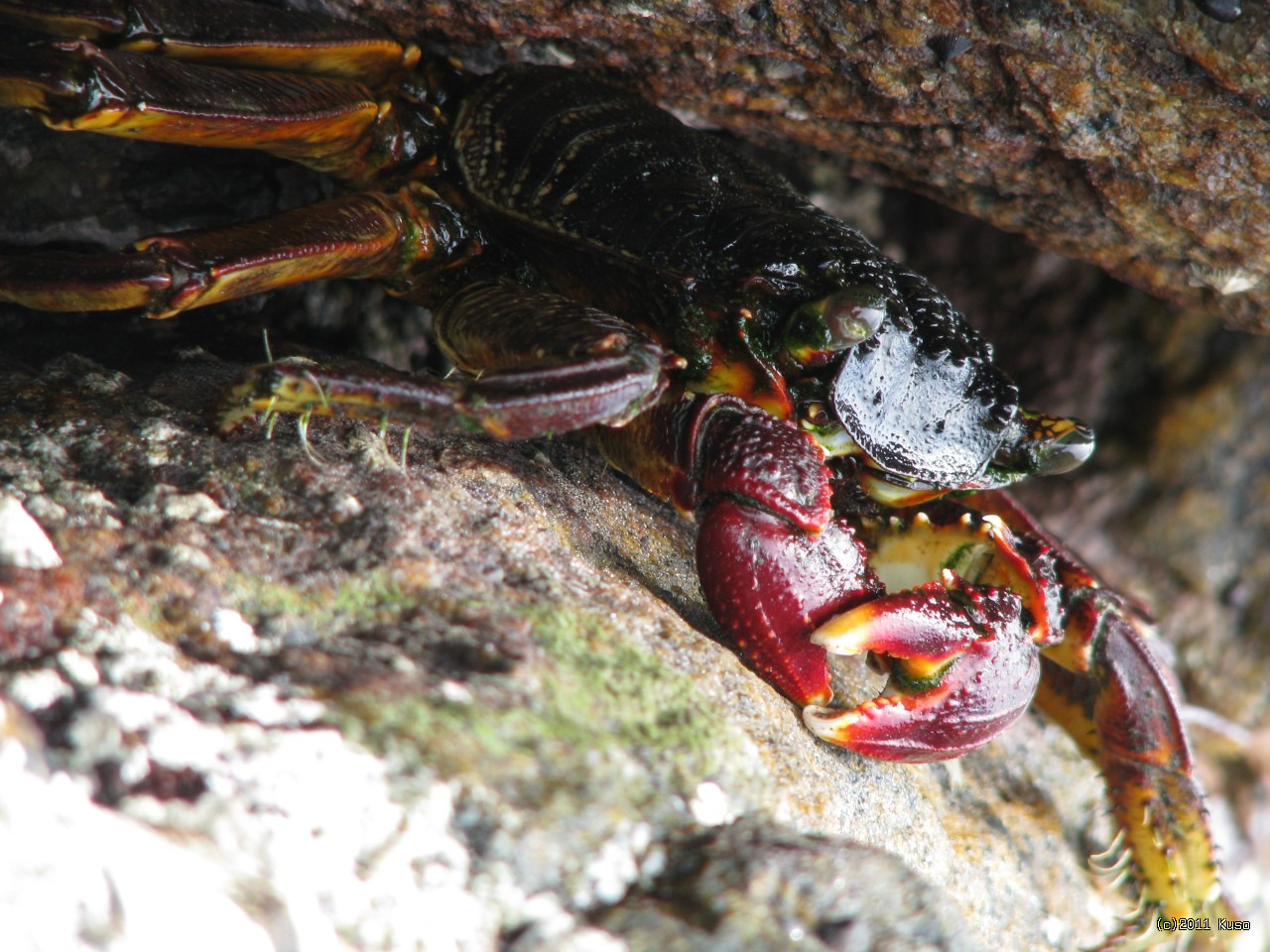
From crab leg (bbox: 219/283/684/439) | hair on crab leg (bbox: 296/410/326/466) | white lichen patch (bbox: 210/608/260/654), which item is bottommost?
white lichen patch (bbox: 210/608/260/654)

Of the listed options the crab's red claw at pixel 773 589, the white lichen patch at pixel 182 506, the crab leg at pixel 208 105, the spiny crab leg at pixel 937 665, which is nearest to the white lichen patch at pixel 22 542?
the white lichen patch at pixel 182 506

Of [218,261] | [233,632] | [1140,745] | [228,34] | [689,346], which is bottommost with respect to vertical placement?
[1140,745]

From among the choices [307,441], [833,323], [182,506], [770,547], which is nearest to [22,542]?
[182,506]

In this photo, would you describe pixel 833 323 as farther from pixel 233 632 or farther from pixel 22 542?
pixel 22 542

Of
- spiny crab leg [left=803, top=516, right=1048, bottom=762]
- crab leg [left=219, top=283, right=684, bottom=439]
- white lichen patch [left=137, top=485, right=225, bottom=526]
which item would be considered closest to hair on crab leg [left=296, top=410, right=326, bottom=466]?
crab leg [left=219, top=283, right=684, bottom=439]

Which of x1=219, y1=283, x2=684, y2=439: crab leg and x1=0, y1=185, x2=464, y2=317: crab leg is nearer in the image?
x1=219, y1=283, x2=684, y2=439: crab leg

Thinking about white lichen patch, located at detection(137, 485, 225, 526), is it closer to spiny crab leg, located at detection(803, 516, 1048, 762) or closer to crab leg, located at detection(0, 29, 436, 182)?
crab leg, located at detection(0, 29, 436, 182)
